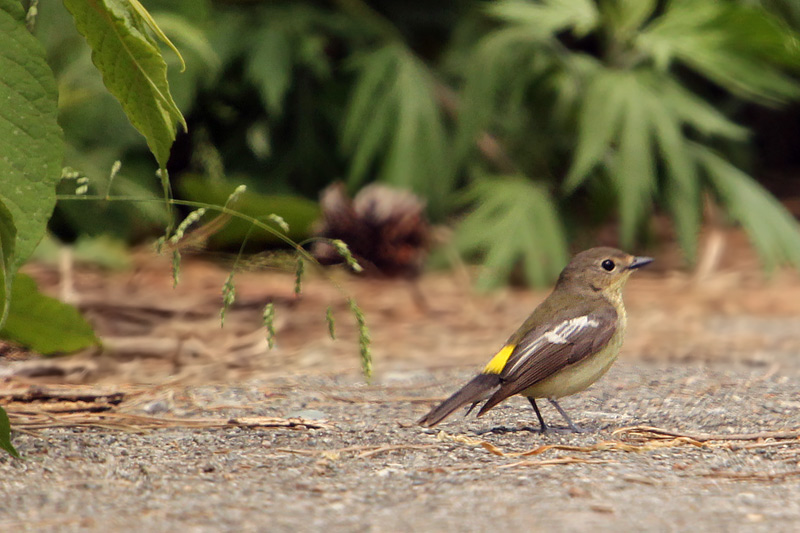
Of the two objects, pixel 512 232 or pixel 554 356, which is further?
pixel 512 232

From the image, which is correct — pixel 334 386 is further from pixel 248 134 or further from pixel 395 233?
pixel 248 134

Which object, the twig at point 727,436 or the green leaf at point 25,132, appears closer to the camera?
the green leaf at point 25,132

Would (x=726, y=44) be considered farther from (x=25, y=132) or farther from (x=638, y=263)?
(x=25, y=132)

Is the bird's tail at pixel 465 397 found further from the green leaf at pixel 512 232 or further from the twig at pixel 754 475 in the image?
the green leaf at pixel 512 232

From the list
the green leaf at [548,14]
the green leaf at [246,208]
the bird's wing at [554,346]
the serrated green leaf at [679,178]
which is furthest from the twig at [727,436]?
the green leaf at [548,14]

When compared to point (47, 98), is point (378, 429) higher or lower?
lower

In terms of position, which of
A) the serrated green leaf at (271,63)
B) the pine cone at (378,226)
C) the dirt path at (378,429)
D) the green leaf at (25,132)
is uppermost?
the serrated green leaf at (271,63)

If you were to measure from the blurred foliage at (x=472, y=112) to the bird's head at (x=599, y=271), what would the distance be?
1270 millimetres

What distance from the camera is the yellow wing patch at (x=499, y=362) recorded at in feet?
8.80

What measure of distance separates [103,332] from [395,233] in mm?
1533

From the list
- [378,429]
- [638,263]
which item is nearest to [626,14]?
[638,263]

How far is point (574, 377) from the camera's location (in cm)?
274

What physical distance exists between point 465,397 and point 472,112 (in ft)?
7.73

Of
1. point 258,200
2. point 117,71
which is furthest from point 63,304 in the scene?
point 258,200
